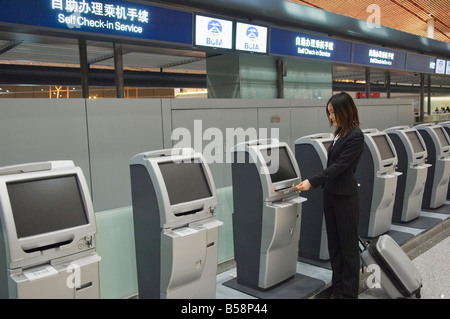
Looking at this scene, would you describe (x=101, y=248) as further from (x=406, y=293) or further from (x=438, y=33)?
(x=438, y=33)

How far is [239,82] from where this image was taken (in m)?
5.41

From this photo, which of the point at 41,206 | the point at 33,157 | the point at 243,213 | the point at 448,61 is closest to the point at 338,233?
the point at 243,213

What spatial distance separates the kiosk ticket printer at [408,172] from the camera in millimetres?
5066

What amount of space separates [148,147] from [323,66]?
4138 millimetres

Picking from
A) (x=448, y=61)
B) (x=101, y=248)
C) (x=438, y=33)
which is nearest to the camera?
(x=101, y=248)

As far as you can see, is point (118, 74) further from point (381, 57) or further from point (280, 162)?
point (381, 57)

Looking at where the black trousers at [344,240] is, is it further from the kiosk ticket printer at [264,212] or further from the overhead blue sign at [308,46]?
the overhead blue sign at [308,46]

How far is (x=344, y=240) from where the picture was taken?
120 inches

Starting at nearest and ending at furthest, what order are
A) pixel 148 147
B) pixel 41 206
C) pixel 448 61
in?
1. pixel 41 206
2. pixel 148 147
3. pixel 448 61

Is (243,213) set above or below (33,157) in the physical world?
below

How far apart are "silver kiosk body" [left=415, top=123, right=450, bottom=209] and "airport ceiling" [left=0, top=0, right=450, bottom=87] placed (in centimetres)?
227

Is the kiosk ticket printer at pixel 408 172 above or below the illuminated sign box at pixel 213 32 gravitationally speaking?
below

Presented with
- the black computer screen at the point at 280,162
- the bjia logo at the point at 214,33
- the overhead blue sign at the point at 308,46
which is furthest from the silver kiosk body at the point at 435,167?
the black computer screen at the point at 280,162

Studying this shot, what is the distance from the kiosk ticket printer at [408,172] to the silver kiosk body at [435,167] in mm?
595
